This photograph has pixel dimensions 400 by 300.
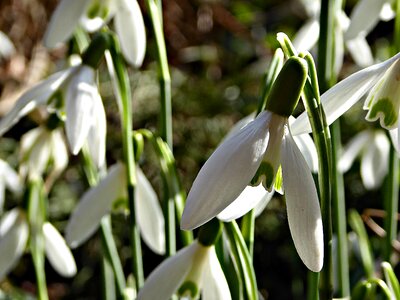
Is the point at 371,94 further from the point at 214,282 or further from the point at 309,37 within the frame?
the point at 309,37

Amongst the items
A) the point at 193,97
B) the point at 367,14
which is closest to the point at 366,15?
the point at 367,14

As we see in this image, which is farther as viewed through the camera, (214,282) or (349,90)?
(214,282)

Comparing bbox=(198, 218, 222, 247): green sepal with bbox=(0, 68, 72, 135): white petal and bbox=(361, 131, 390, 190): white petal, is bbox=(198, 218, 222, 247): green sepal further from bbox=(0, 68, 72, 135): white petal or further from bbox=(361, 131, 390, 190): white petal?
bbox=(361, 131, 390, 190): white petal

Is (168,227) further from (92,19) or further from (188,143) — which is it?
(188,143)

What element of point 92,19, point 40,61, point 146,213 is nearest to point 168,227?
point 146,213

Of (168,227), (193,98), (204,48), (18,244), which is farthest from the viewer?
(204,48)

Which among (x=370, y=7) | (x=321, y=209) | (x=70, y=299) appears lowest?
(x=70, y=299)

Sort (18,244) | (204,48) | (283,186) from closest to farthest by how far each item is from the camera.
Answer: (283,186) → (18,244) → (204,48)
